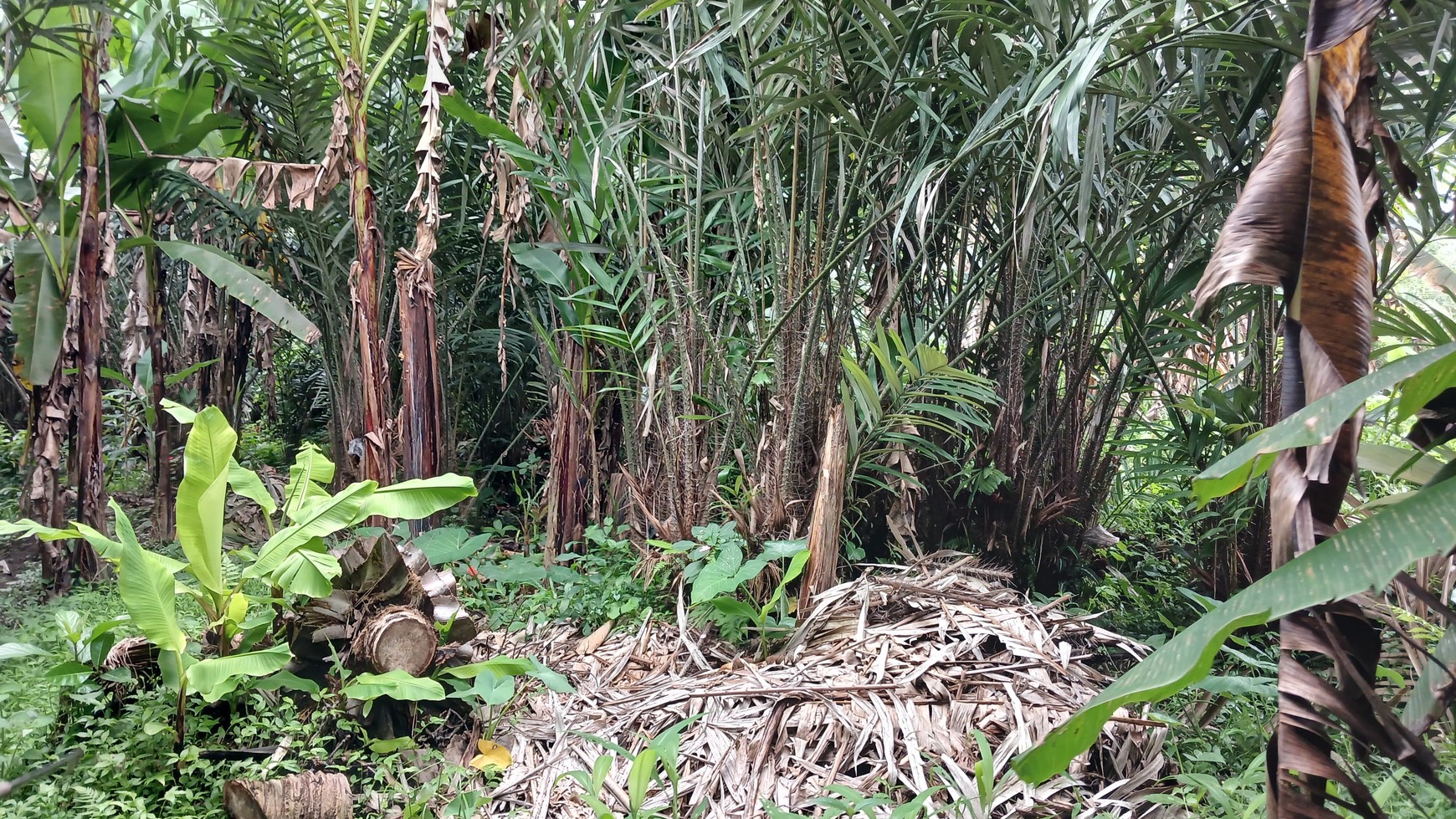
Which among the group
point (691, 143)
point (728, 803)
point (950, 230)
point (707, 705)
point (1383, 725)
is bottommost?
point (728, 803)

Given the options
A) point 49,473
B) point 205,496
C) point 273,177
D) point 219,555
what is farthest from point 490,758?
point 273,177

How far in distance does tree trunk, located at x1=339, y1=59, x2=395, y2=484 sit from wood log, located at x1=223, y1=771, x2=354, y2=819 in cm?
114

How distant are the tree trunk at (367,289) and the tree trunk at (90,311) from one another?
1053 mm

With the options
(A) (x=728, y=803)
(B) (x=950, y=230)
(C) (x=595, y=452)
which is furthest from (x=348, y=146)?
(A) (x=728, y=803)

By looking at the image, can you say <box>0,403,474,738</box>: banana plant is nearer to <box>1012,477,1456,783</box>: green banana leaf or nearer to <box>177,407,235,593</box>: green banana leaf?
<box>177,407,235,593</box>: green banana leaf

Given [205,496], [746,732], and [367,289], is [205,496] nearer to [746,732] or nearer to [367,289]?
[367,289]

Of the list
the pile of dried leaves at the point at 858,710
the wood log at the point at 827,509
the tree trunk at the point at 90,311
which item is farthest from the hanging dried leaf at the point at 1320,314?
the tree trunk at the point at 90,311

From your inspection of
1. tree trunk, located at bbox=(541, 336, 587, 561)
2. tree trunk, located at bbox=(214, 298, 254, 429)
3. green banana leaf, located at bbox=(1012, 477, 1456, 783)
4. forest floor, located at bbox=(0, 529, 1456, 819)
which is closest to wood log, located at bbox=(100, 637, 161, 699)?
forest floor, located at bbox=(0, 529, 1456, 819)

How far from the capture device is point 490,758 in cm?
201

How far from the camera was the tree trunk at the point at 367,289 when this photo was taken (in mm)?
2752

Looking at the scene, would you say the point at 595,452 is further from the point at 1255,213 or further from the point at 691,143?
the point at 1255,213

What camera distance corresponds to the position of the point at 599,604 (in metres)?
2.71

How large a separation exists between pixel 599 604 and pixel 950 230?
168 centimetres

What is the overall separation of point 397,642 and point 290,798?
1.48 feet
